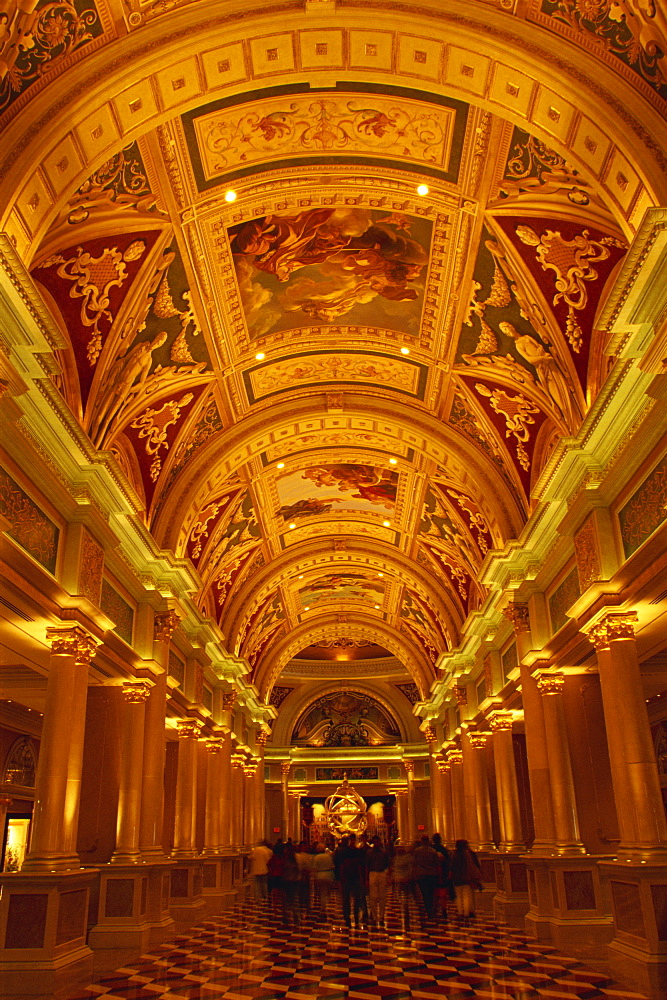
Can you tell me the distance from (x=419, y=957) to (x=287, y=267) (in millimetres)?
10460

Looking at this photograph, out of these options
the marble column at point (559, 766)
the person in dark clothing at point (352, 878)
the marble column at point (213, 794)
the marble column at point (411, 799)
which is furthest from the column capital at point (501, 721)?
the marble column at point (411, 799)

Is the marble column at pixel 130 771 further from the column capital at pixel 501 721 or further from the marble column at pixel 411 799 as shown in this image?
the marble column at pixel 411 799

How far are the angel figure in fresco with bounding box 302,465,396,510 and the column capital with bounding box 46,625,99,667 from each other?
1087cm

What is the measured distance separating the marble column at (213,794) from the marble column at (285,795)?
797 inches

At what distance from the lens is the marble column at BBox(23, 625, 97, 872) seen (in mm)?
9766

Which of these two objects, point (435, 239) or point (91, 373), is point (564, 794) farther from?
point (91, 373)

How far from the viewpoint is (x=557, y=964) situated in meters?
10.0

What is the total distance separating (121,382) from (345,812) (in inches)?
1358

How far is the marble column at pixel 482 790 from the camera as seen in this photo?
20531 mm

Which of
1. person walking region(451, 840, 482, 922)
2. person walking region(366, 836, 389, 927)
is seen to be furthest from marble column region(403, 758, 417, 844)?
person walking region(451, 840, 482, 922)

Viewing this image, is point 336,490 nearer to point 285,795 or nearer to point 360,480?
point 360,480

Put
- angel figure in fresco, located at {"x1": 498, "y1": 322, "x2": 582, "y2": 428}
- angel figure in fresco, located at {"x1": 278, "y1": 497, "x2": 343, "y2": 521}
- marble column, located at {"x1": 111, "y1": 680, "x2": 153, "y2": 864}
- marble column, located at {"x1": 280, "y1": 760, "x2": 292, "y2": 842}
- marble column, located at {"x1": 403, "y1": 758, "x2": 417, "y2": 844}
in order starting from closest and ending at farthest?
angel figure in fresco, located at {"x1": 498, "y1": 322, "x2": 582, "y2": 428}
marble column, located at {"x1": 111, "y1": 680, "x2": 153, "y2": 864}
angel figure in fresco, located at {"x1": 278, "y1": 497, "x2": 343, "y2": 521}
marble column, located at {"x1": 403, "y1": 758, "x2": 417, "y2": 844}
marble column, located at {"x1": 280, "y1": 760, "x2": 292, "y2": 842}

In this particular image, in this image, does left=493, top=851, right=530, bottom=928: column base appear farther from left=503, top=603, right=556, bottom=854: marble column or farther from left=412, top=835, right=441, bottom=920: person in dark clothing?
left=503, top=603, right=556, bottom=854: marble column

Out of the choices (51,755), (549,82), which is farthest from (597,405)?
(51,755)
